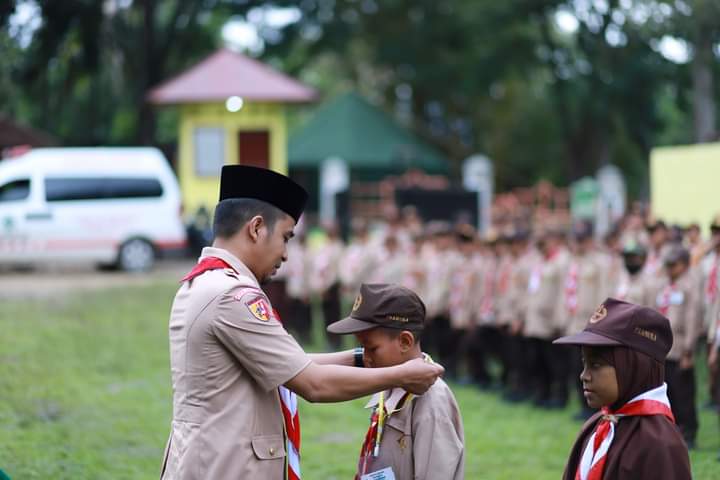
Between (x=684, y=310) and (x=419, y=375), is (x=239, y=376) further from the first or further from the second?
(x=684, y=310)

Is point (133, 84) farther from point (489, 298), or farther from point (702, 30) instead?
point (489, 298)

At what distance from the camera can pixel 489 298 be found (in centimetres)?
1251

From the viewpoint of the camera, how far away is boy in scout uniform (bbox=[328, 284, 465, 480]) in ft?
12.8

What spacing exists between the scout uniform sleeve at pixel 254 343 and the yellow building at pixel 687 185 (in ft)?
37.8

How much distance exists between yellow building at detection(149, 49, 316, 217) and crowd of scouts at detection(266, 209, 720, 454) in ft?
35.1

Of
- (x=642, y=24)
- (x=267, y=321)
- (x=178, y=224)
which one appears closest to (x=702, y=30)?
(x=642, y=24)

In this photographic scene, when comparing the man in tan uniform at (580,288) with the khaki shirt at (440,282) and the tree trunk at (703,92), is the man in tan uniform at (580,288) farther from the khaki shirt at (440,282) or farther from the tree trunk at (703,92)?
the tree trunk at (703,92)

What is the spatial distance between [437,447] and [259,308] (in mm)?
819

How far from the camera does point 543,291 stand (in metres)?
11.4

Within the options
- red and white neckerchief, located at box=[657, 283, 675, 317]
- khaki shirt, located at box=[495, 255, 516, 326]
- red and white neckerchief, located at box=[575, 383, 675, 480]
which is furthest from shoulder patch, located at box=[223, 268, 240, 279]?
khaki shirt, located at box=[495, 255, 516, 326]

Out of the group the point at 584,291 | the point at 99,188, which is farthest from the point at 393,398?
the point at 99,188

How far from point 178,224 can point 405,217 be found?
5732 mm

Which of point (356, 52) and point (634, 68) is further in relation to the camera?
point (356, 52)

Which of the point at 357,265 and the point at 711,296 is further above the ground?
the point at 711,296
